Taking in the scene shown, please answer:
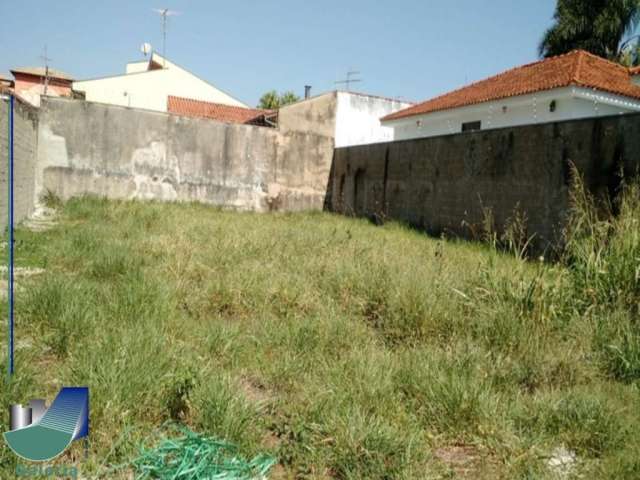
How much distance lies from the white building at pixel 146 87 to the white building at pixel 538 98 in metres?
14.6

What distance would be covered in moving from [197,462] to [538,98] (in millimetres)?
14957

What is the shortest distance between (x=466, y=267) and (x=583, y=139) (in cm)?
312

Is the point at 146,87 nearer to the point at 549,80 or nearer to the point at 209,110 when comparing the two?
the point at 209,110

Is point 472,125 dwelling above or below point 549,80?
below

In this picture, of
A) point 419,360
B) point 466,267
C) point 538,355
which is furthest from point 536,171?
point 419,360

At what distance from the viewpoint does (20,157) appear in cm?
821

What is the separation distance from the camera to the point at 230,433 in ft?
6.58

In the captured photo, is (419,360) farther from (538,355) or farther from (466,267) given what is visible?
(466,267)

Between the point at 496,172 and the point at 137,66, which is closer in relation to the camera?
the point at 496,172

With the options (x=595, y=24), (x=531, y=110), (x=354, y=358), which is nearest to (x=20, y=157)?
(x=354, y=358)

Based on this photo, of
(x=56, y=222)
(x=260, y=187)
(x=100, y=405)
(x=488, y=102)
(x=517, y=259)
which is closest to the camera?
(x=100, y=405)

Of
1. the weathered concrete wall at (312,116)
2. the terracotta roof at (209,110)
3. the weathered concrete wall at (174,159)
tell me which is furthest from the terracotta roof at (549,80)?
the terracotta roof at (209,110)

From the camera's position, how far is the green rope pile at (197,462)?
173cm

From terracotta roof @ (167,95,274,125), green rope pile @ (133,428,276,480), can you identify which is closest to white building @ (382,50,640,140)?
terracotta roof @ (167,95,274,125)
